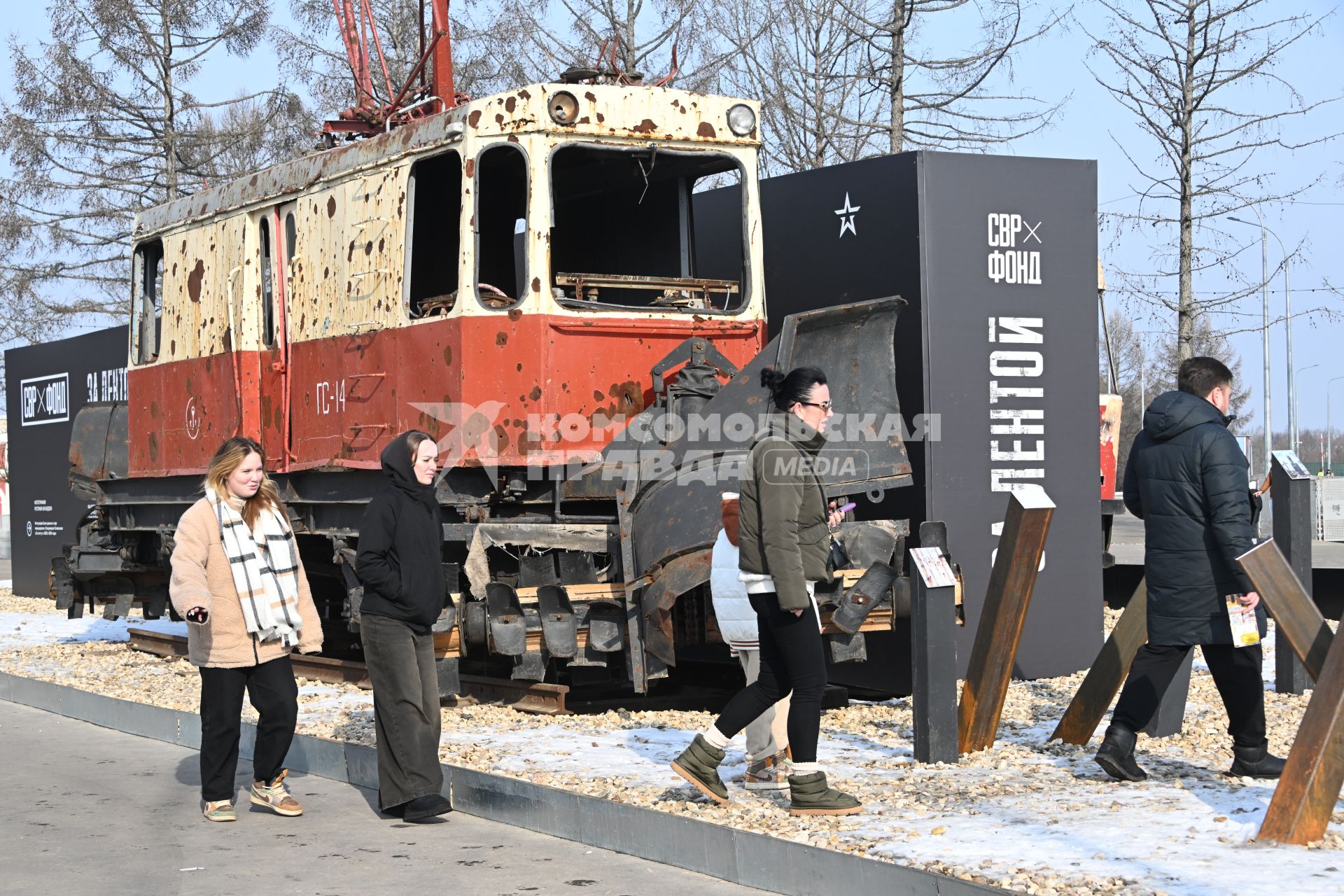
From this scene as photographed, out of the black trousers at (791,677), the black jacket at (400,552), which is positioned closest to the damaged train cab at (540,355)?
the black jacket at (400,552)

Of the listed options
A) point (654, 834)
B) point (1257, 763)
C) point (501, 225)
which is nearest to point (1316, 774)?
point (1257, 763)

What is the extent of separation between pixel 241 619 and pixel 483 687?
11.3 feet

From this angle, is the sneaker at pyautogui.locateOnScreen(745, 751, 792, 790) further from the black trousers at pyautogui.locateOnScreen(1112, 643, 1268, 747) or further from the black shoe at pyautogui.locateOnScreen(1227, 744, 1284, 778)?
the black shoe at pyautogui.locateOnScreen(1227, 744, 1284, 778)

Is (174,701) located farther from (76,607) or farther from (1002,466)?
(1002,466)

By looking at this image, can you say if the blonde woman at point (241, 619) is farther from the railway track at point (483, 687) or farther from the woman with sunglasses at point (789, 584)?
the woman with sunglasses at point (789, 584)

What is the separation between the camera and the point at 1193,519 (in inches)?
280

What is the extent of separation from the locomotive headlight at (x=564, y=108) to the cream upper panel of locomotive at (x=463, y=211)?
0.04ft

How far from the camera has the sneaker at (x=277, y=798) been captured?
7.58m

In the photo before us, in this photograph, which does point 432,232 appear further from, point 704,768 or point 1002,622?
point 704,768

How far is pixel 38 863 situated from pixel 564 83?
595cm

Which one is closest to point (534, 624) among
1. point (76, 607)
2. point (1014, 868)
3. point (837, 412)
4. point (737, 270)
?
point (837, 412)

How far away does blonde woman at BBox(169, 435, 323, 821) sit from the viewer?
292 inches

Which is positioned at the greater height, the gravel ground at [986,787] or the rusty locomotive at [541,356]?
the rusty locomotive at [541,356]

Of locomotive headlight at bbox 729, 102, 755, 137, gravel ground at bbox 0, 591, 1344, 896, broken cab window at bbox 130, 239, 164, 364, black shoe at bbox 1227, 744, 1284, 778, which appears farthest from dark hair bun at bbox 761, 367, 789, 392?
broken cab window at bbox 130, 239, 164, 364
